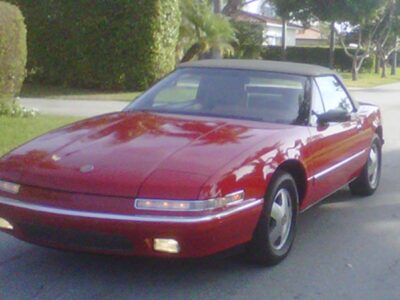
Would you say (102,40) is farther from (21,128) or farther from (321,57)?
(321,57)

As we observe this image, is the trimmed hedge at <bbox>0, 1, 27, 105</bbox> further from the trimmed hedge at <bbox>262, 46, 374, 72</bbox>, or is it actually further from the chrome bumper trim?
the trimmed hedge at <bbox>262, 46, 374, 72</bbox>

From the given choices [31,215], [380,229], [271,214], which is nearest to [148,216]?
[31,215]

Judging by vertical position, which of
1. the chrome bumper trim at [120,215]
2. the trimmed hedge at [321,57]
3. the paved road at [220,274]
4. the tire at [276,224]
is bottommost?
the trimmed hedge at [321,57]

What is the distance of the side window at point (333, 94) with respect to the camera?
24.7 ft

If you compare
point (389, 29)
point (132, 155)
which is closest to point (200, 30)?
point (389, 29)

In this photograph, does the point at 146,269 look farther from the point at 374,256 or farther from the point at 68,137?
the point at 374,256

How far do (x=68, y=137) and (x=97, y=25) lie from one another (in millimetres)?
17627

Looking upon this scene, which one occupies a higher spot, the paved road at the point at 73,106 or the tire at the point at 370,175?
the tire at the point at 370,175

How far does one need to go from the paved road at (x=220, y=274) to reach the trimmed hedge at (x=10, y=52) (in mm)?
7173

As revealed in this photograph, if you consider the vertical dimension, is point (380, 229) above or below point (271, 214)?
below

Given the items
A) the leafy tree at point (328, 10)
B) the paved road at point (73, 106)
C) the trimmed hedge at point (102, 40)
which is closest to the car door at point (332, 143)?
the paved road at point (73, 106)

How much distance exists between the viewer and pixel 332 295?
18.3ft

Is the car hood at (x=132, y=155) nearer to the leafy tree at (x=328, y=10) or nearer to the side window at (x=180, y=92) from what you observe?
the side window at (x=180, y=92)

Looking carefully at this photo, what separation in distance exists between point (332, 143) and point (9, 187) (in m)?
2.85
